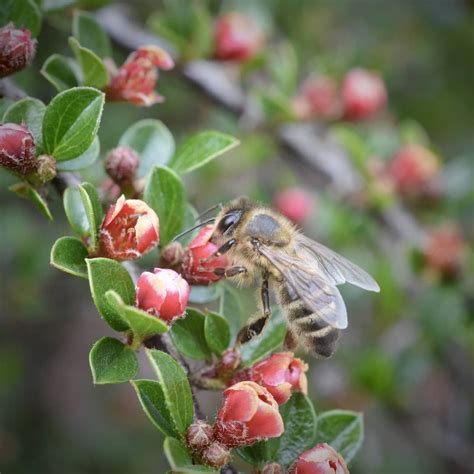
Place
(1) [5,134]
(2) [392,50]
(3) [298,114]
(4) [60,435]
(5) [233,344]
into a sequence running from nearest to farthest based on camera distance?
1. (1) [5,134]
2. (5) [233,344]
3. (3) [298,114]
4. (4) [60,435]
5. (2) [392,50]

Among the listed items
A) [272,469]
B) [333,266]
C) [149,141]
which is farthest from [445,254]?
[272,469]

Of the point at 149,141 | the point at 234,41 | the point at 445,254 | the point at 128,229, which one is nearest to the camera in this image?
the point at 128,229

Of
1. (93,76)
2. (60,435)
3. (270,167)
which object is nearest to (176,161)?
(93,76)

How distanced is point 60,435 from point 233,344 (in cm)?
210

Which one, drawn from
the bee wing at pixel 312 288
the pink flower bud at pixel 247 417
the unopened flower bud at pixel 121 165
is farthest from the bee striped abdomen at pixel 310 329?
the unopened flower bud at pixel 121 165

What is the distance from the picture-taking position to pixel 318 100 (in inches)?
87.9

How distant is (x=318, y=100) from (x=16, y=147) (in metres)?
1.36

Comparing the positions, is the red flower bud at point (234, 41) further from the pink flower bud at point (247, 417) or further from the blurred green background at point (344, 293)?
the pink flower bud at point (247, 417)

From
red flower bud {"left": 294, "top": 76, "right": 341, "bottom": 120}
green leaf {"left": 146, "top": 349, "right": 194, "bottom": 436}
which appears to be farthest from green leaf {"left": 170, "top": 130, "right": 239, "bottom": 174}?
red flower bud {"left": 294, "top": 76, "right": 341, "bottom": 120}

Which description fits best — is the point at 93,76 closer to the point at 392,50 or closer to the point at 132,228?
the point at 132,228

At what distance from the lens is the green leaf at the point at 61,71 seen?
1.28 m

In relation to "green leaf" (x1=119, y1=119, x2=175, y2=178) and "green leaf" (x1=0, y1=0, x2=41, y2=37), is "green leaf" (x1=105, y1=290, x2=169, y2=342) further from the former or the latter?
"green leaf" (x1=0, y1=0, x2=41, y2=37)

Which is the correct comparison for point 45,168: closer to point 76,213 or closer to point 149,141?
point 76,213

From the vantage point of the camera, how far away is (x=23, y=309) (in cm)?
244
